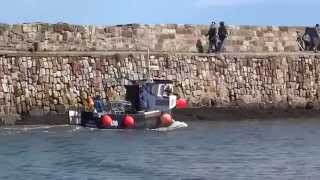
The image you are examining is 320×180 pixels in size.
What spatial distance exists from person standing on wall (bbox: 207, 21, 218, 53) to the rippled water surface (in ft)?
12.0

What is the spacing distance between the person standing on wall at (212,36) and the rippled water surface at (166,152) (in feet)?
12.0

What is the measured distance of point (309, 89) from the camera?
35.4 meters

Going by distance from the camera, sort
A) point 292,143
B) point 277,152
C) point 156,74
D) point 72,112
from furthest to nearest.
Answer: point 156,74 < point 72,112 < point 292,143 < point 277,152

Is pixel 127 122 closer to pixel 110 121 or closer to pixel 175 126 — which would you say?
pixel 110 121

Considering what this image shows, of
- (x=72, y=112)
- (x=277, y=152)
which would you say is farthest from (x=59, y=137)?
(x=277, y=152)

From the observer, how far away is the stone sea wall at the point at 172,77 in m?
30.6

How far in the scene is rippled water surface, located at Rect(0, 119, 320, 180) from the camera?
19.8m

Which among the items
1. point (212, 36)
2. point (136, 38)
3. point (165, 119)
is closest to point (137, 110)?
point (165, 119)

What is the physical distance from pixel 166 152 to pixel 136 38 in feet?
32.4

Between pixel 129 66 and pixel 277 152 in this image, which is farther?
pixel 129 66

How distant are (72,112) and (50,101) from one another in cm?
219

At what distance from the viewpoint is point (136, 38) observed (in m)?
32.8

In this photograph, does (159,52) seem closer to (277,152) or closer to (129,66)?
(129,66)

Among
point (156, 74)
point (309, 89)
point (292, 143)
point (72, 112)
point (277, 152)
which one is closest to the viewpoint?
point (277, 152)
